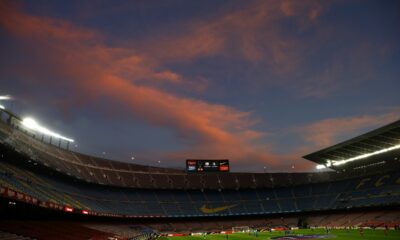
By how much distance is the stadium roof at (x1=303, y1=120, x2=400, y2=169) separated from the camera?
60062 millimetres

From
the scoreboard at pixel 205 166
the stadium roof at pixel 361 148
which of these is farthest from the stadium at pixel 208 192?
the scoreboard at pixel 205 166

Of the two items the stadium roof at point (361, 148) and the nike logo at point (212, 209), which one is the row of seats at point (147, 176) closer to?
the nike logo at point (212, 209)

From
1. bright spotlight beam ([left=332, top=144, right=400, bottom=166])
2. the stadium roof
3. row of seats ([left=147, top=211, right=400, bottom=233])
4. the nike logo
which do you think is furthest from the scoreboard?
bright spotlight beam ([left=332, top=144, right=400, bottom=166])

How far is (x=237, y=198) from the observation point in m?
94.5

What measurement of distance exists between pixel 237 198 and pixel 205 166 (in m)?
15.0

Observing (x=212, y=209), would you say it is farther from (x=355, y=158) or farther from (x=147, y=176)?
(x=355, y=158)

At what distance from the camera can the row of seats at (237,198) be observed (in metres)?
68.8

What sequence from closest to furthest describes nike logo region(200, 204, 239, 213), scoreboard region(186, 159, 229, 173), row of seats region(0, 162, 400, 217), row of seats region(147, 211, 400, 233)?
row of seats region(147, 211, 400, 233)
row of seats region(0, 162, 400, 217)
nike logo region(200, 204, 239, 213)
scoreboard region(186, 159, 229, 173)

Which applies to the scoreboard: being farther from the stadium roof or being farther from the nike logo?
the stadium roof

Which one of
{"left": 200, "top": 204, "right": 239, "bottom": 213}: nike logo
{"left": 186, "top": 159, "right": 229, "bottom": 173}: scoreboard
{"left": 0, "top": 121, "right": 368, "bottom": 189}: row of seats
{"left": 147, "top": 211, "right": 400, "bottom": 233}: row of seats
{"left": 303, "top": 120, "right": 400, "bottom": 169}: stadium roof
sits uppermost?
{"left": 303, "top": 120, "right": 400, "bottom": 169}: stadium roof

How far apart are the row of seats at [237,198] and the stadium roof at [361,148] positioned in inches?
280

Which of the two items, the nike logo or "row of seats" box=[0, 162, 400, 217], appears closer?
"row of seats" box=[0, 162, 400, 217]

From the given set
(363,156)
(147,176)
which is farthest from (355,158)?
(147,176)

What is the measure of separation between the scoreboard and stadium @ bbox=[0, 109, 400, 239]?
1.87 metres
